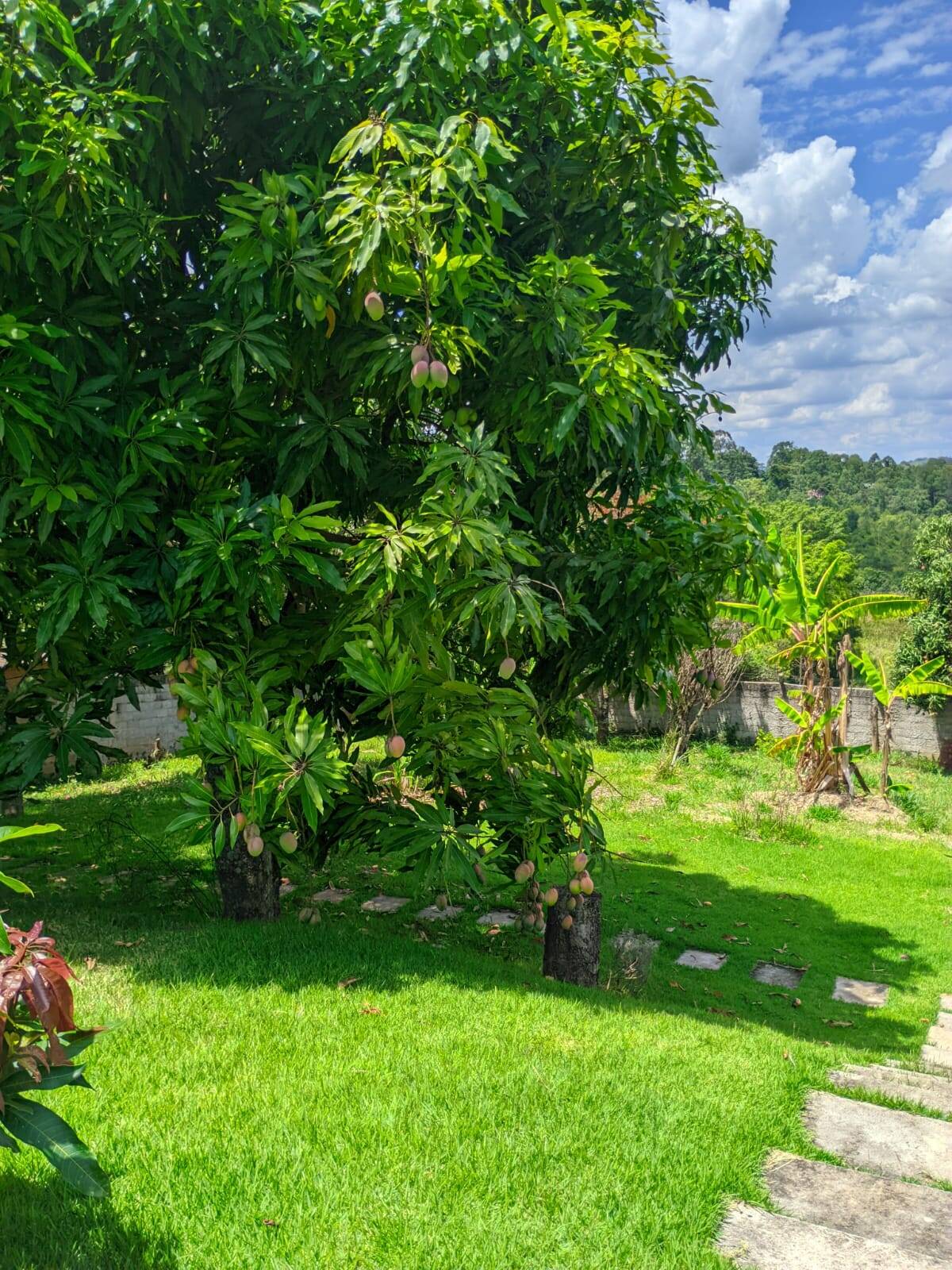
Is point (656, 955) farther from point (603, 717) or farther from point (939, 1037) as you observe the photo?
point (603, 717)

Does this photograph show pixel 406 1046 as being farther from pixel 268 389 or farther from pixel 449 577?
pixel 268 389

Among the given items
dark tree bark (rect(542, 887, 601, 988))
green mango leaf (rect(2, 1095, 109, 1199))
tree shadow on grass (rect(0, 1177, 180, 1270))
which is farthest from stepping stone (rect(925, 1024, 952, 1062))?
green mango leaf (rect(2, 1095, 109, 1199))

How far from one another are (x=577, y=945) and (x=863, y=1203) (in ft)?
11.1

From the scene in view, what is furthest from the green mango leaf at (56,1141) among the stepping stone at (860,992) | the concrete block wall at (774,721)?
the concrete block wall at (774,721)

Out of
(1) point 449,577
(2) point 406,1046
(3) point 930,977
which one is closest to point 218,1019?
(2) point 406,1046

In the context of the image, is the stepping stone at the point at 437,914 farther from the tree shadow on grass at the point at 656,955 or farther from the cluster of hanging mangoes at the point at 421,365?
the cluster of hanging mangoes at the point at 421,365

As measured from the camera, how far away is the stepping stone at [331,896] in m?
8.26

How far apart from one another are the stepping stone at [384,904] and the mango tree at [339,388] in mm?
2256

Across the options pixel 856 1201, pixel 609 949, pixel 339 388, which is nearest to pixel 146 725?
pixel 609 949

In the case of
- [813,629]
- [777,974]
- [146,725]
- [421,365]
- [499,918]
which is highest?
[421,365]

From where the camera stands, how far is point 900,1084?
5012mm

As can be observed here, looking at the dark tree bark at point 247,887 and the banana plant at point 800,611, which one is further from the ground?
the banana plant at point 800,611

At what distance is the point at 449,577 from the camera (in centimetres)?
435

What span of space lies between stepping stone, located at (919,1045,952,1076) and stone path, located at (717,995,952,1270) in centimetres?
158
